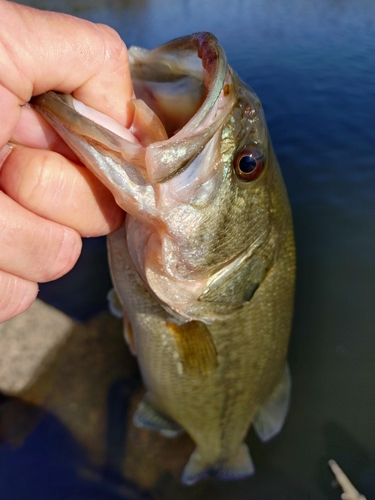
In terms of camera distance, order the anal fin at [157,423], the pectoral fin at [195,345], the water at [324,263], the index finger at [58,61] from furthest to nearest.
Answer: the water at [324,263], the anal fin at [157,423], the pectoral fin at [195,345], the index finger at [58,61]

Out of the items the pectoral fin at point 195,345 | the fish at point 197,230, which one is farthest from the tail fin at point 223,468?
the pectoral fin at point 195,345

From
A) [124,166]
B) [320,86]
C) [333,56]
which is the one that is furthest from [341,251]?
[333,56]

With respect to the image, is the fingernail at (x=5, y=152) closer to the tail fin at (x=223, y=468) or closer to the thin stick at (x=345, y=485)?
the tail fin at (x=223, y=468)

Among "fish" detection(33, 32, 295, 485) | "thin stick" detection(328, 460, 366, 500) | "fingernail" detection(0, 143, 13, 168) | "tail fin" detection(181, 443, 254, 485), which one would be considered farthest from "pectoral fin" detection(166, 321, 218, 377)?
"thin stick" detection(328, 460, 366, 500)

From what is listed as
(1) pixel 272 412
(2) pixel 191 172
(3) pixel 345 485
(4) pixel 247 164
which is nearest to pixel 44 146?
(2) pixel 191 172

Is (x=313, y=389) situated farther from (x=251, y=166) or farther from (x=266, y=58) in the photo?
(x=266, y=58)

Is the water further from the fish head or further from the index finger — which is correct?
the index finger
